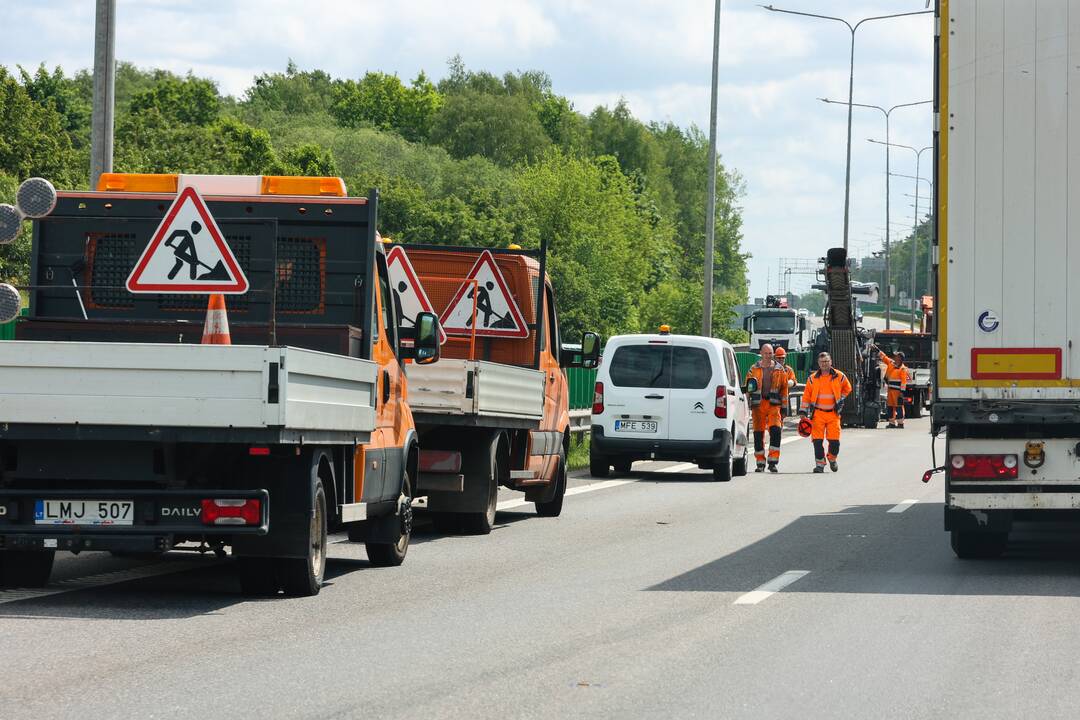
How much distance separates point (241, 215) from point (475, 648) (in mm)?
4366

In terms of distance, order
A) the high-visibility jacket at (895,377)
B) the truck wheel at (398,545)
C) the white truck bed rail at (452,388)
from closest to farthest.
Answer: the truck wheel at (398,545), the white truck bed rail at (452,388), the high-visibility jacket at (895,377)

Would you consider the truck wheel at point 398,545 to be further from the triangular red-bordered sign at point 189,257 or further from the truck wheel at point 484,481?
the triangular red-bordered sign at point 189,257

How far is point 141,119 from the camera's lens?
84.2m

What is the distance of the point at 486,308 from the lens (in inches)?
667

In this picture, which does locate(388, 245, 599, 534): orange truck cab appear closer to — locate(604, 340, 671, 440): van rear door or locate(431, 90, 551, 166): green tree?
locate(604, 340, 671, 440): van rear door

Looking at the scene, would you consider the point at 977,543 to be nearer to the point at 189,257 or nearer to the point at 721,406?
the point at 189,257

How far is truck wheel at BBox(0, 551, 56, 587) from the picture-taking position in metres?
11.0

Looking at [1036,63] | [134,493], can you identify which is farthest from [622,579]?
[1036,63]

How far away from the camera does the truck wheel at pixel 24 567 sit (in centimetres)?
1098

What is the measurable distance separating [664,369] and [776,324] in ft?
144

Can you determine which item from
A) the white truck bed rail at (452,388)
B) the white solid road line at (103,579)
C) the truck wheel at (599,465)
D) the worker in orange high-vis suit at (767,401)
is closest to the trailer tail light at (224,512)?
the white solid road line at (103,579)

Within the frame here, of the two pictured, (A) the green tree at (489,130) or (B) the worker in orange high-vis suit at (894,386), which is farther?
(A) the green tree at (489,130)

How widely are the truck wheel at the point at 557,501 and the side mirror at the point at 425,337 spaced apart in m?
5.12

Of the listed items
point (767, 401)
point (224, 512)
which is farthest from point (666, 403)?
point (224, 512)
